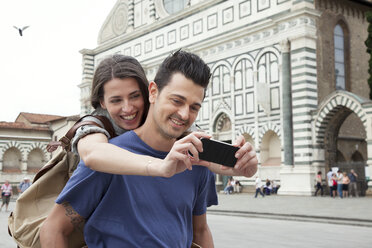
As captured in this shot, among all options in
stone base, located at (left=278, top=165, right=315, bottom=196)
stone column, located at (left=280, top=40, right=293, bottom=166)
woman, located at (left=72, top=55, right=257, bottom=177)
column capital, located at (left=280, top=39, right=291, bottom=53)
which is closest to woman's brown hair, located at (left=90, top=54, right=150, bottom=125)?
woman, located at (left=72, top=55, right=257, bottom=177)

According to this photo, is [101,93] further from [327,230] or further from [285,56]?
[285,56]

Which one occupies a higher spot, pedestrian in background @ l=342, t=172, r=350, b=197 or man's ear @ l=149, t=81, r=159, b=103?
man's ear @ l=149, t=81, r=159, b=103

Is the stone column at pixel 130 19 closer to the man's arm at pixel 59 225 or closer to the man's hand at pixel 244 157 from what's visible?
the man's arm at pixel 59 225

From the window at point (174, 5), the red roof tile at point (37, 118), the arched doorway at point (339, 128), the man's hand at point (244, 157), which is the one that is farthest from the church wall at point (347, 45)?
the red roof tile at point (37, 118)

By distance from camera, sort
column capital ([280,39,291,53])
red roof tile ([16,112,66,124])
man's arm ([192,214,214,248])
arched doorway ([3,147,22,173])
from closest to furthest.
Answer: man's arm ([192,214,214,248]), column capital ([280,39,291,53]), arched doorway ([3,147,22,173]), red roof tile ([16,112,66,124])

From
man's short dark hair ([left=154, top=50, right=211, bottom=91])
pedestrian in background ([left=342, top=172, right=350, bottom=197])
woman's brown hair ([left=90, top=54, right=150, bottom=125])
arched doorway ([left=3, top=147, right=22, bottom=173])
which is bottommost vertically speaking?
pedestrian in background ([left=342, top=172, right=350, bottom=197])

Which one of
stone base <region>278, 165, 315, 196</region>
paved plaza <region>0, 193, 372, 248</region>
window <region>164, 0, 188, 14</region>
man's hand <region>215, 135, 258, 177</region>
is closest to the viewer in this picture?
man's hand <region>215, 135, 258, 177</region>

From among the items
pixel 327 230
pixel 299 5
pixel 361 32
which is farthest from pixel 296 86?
pixel 327 230

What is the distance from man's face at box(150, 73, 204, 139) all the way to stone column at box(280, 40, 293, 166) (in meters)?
20.2

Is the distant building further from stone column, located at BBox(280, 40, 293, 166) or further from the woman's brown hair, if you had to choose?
the woman's brown hair

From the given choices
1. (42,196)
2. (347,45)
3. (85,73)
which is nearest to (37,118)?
(85,73)

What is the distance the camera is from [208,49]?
2575 centimetres

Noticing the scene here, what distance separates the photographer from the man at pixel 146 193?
63.4 inches

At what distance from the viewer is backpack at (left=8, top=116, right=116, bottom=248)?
1.85m
